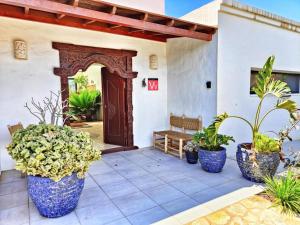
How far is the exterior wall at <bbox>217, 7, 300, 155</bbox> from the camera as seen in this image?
16.2 feet

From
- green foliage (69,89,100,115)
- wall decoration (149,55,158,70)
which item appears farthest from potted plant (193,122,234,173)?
green foliage (69,89,100,115)

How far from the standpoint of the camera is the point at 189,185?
357 cm

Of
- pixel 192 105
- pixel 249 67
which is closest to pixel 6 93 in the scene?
pixel 192 105

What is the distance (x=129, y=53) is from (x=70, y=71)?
4.99 ft

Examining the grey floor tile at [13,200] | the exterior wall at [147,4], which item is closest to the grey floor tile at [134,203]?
the grey floor tile at [13,200]

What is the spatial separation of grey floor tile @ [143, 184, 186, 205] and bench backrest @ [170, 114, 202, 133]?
2.18m

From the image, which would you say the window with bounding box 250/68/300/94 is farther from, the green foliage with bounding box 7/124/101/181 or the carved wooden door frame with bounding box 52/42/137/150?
the green foliage with bounding box 7/124/101/181

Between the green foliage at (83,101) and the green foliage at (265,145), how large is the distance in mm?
8456

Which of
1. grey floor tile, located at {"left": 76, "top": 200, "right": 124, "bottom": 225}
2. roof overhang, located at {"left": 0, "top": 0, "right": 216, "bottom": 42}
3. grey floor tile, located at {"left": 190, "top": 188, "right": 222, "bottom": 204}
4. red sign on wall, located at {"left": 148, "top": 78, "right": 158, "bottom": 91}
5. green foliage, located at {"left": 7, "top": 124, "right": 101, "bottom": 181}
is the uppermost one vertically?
roof overhang, located at {"left": 0, "top": 0, "right": 216, "bottom": 42}

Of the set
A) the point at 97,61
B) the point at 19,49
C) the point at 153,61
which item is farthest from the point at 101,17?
the point at 153,61

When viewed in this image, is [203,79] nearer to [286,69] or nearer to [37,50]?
[286,69]

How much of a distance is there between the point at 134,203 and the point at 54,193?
3.44ft

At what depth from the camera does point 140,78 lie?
5.84 metres

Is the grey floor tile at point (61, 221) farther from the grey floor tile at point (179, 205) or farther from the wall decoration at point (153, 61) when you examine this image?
the wall decoration at point (153, 61)
